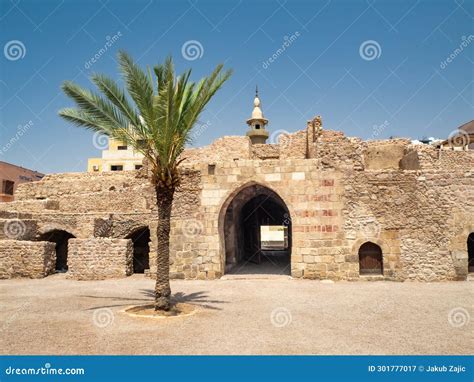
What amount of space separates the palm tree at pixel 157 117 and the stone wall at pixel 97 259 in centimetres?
624

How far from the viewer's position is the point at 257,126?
31.2 meters

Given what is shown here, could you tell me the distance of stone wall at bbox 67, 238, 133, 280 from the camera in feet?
45.1

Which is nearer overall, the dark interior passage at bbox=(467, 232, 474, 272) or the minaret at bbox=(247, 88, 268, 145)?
the dark interior passage at bbox=(467, 232, 474, 272)

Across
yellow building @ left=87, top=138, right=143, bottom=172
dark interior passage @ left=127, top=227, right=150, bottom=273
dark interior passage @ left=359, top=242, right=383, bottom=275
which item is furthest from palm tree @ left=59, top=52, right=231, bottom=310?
yellow building @ left=87, top=138, right=143, bottom=172

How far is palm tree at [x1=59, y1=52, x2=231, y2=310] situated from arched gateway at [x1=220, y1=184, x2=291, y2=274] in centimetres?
540

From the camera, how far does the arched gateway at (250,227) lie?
1524 centimetres

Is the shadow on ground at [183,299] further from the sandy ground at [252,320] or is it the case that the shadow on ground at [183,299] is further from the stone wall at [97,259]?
the stone wall at [97,259]

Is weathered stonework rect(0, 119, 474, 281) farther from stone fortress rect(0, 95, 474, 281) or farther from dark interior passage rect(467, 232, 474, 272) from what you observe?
dark interior passage rect(467, 232, 474, 272)

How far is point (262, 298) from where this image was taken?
982 centimetres

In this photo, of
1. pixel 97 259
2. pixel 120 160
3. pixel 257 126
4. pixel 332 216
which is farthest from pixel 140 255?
pixel 120 160

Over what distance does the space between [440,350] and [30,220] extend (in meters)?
16.0

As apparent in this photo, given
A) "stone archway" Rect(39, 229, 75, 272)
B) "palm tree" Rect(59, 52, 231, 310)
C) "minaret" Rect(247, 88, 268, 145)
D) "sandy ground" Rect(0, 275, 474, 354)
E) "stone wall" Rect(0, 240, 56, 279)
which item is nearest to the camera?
"sandy ground" Rect(0, 275, 474, 354)

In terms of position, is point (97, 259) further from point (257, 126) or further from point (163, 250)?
point (257, 126)

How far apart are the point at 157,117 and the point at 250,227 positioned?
13974 millimetres
